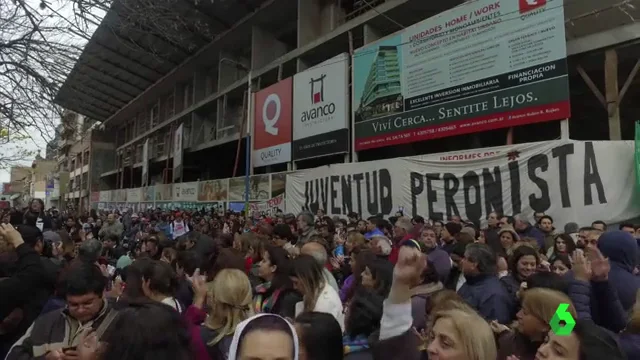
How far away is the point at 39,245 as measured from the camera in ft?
13.4

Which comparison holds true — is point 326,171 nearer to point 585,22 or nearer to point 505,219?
point 505,219

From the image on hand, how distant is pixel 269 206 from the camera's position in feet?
55.4

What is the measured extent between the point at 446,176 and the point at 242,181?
10.0m

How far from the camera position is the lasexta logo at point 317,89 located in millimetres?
15938

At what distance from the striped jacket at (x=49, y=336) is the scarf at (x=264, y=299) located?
1.28 m

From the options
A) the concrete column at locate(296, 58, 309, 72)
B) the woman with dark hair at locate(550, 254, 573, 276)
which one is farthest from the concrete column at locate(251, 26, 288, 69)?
the woman with dark hair at locate(550, 254, 573, 276)

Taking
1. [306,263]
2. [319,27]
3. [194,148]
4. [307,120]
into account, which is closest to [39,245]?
[306,263]

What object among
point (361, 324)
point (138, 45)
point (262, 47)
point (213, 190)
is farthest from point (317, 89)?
point (361, 324)

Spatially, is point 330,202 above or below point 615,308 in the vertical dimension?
above

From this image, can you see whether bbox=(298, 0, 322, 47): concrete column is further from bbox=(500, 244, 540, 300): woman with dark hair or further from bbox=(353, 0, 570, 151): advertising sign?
bbox=(500, 244, 540, 300): woman with dark hair

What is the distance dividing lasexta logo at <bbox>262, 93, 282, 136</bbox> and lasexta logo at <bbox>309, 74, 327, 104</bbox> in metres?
2.30

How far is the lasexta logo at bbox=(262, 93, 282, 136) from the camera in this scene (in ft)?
60.4

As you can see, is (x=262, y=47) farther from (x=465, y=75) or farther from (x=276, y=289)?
(x=276, y=289)

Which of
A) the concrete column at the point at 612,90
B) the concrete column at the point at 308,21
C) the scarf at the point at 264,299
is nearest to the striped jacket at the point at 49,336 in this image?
the scarf at the point at 264,299
